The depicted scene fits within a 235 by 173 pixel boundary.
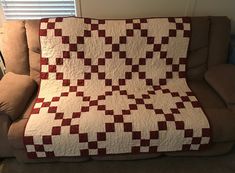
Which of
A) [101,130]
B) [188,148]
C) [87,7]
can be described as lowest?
[188,148]

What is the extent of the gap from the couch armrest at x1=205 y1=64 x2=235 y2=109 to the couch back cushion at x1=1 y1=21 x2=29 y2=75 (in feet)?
4.84

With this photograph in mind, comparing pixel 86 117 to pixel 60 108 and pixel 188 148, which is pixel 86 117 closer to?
pixel 60 108

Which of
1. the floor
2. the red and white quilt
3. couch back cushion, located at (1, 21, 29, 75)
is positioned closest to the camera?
the red and white quilt

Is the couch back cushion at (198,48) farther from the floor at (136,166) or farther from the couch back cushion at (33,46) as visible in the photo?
the couch back cushion at (33,46)

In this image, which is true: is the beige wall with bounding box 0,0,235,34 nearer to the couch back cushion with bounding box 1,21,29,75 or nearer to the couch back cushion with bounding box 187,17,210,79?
the couch back cushion with bounding box 187,17,210,79

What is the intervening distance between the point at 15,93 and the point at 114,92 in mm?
698

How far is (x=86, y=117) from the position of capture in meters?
1.50

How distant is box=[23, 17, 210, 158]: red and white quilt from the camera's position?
1471 millimetres

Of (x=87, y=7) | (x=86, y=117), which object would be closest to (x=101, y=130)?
(x=86, y=117)

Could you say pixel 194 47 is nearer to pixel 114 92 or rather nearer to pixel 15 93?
pixel 114 92

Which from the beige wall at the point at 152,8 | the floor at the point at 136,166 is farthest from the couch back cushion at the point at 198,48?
the floor at the point at 136,166

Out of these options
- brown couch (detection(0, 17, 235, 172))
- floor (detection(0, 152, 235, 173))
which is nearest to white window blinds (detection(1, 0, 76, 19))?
brown couch (detection(0, 17, 235, 172))

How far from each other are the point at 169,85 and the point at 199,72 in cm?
32

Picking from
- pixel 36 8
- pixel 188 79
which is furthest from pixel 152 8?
pixel 36 8
